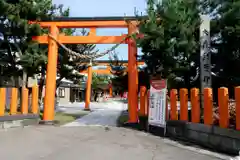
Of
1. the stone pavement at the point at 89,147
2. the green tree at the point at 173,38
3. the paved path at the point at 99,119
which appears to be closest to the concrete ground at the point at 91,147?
the stone pavement at the point at 89,147

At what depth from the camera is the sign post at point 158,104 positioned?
8617 mm

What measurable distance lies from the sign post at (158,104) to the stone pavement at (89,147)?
0.50m

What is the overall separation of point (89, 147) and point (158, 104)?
3.04 m

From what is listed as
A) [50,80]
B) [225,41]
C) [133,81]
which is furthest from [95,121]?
[225,41]

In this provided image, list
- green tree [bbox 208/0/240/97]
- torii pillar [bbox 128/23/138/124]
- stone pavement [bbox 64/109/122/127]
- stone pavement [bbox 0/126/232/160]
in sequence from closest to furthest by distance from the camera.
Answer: stone pavement [bbox 0/126/232/160] < green tree [bbox 208/0/240/97] < torii pillar [bbox 128/23/138/124] < stone pavement [bbox 64/109/122/127]

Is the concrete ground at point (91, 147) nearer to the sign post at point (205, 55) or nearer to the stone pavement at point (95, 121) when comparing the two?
the sign post at point (205, 55)

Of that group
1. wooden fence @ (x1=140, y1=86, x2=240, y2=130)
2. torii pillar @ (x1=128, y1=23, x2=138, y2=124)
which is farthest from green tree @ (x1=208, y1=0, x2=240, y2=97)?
torii pillar @ (x1=128, y1=23, x2=138, y2=124)

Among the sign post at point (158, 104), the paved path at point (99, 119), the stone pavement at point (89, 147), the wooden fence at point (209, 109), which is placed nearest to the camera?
the stone pavement at point (89, 147)

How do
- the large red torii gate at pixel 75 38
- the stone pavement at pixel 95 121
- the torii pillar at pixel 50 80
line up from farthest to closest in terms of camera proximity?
the stone pavement at pixel 95 121
the torii pillar at pixel 50 80
the large red torii gate at pixel 75 38

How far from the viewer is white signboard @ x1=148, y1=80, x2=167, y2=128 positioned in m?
8.62

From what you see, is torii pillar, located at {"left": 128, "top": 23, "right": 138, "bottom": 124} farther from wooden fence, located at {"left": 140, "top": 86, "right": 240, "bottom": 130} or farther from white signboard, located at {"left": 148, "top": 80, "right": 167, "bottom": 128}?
wooden fence, located at {"left": 140, "top": 86, "right": 240, "bottom": 130}

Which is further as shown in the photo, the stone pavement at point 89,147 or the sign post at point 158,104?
the sign post at point 158,104

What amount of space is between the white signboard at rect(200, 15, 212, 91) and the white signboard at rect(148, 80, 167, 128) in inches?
49.2

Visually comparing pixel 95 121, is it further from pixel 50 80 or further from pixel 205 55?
pixel 205 55
